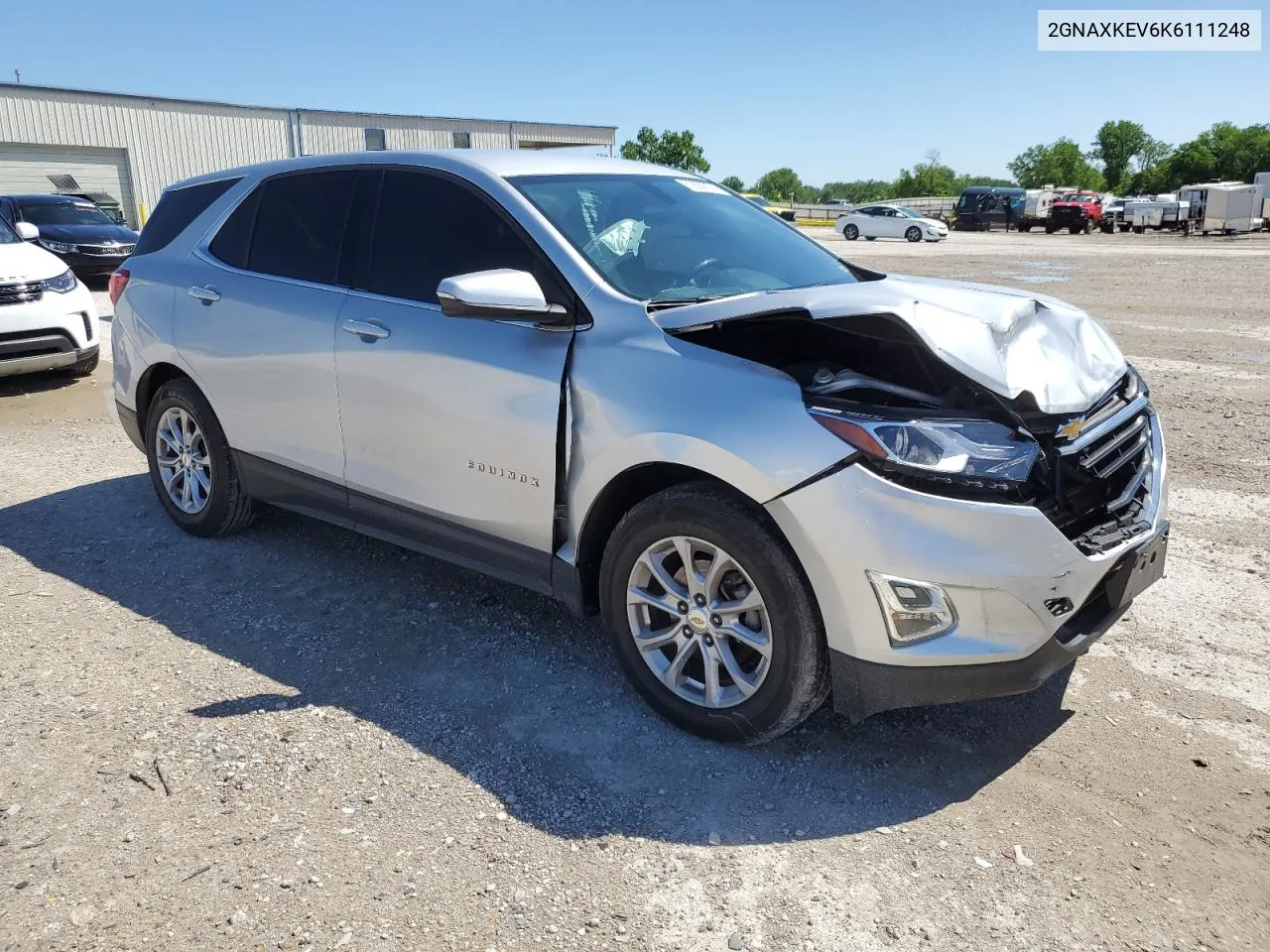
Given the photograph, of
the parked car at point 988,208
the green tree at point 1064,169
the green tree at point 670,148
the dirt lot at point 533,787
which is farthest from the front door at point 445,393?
the green tree at point 1064,169

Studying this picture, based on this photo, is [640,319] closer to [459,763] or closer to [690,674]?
[690,674]

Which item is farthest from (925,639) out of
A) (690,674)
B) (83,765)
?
(83,765)

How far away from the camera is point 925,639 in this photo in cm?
272

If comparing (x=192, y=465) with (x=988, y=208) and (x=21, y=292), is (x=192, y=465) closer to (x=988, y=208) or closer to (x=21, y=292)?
(x=21, y=292)

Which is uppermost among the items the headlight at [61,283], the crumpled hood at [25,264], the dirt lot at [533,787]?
the crumpled hood at [25,264]

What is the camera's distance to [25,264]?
852cm

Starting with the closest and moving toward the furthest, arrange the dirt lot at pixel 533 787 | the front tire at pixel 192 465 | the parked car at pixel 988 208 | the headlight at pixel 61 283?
1. the dirt lot at pixel 533 787
2. the front tire at pixel 192 465
3. the headlight at pixel 61 283
4. the parked car at pixel 988 208

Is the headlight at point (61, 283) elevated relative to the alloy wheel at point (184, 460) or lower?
elevated

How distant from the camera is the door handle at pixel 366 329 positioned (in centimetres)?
382

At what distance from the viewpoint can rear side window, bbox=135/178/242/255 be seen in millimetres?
4906

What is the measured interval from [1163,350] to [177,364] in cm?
949

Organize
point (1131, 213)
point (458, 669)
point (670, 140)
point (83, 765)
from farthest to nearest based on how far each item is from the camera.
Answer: point (670, 140) < point (1131, 213) < point (458, 669) < point (83, 765)

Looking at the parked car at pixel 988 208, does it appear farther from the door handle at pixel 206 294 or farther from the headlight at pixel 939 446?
the headlight at pixel 939 446

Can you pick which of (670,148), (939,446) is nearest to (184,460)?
(939,446)
